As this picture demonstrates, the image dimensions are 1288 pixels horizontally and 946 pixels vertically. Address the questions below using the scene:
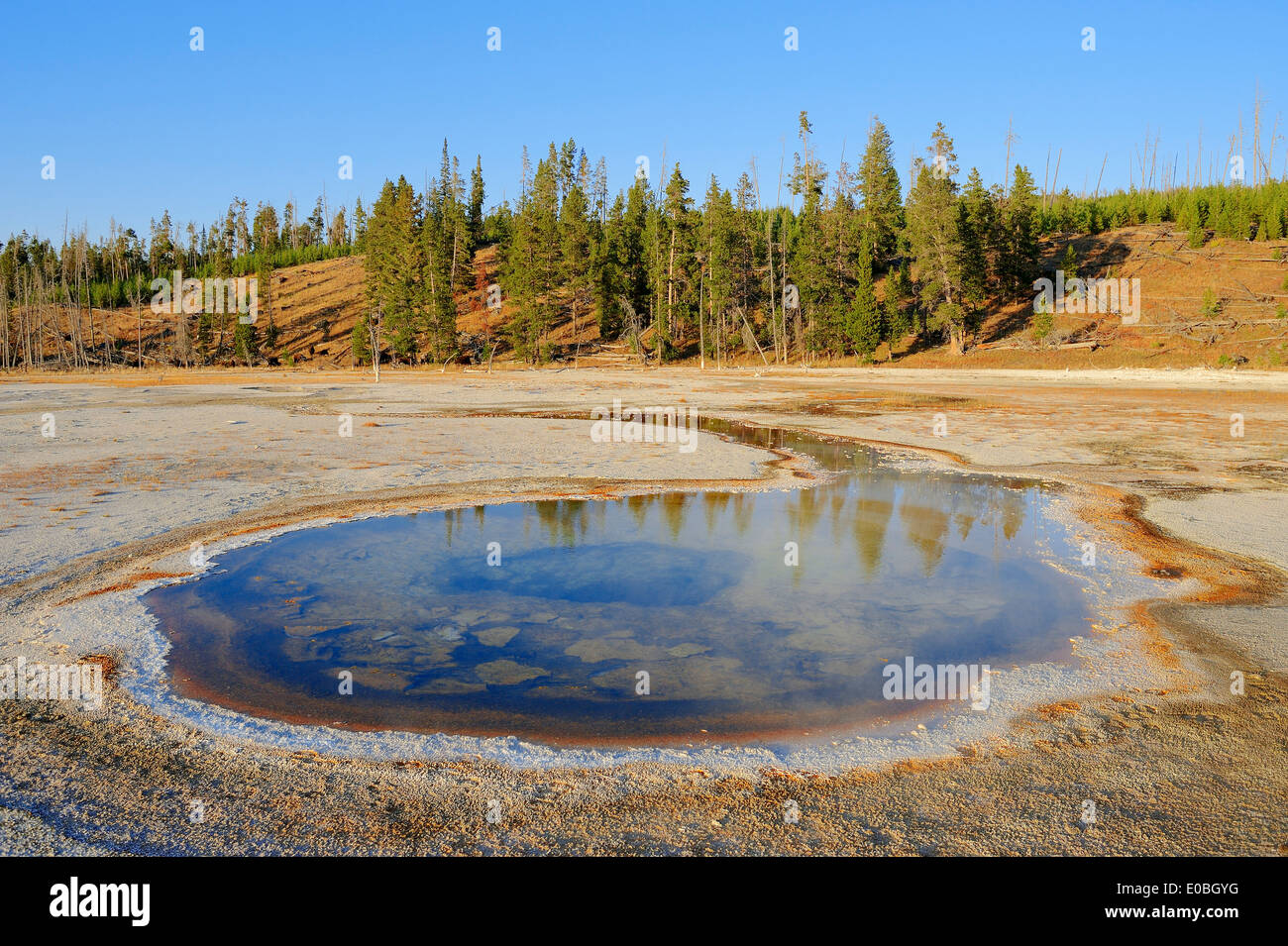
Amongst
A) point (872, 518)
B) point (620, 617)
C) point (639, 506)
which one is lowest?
point (620, 617)

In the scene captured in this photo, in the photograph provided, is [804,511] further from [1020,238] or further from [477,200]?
[477,200]

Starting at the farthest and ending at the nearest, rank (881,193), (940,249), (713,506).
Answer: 1. (881,193)
2. (940,249)
3. (713,506)

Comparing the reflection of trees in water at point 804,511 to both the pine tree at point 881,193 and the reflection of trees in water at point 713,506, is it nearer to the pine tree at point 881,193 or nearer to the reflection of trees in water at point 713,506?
the reflection of trees in water at point 713,506

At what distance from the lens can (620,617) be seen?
25.8 ft

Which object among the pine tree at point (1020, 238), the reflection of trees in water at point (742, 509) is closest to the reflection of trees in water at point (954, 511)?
the reflection of trees in water at point (742, 509)

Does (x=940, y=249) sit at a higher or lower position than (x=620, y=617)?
higher

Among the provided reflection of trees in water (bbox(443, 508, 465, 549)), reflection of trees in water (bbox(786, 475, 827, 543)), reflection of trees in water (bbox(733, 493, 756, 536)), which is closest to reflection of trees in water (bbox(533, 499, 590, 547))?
reflection of trees in water (bbox(443, 508, 465, 549))

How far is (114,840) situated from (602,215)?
110 meters

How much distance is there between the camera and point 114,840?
403 centimetres

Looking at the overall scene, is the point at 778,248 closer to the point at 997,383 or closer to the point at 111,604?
the point at 997,383

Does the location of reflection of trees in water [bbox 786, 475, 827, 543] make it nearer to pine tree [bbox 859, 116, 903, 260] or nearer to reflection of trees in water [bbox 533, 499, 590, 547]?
reflection of trees in water [bbox 533, 499, 590, 547]

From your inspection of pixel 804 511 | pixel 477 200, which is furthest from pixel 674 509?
pixel 477 200

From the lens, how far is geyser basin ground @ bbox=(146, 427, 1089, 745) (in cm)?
587

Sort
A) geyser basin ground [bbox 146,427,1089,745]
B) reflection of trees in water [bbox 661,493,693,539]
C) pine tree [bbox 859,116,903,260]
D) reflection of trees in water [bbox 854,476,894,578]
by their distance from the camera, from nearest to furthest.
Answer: geyser basin ground [bbox 146,427,1089,745] → reflection of trees in water [bbox 854,476,894,578] → reflection of trees in water [bbox 661,493,693,539] → pine tree [bbox 859,116,903,260]
